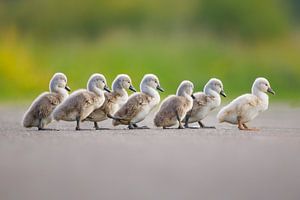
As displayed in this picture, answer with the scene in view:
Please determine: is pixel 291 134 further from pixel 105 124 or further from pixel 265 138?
pixel 105 124

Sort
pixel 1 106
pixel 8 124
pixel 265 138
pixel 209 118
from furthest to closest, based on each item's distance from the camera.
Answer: pixel 1 106 < pixel 209 118 < pixel 8 124 < pixel 265 138

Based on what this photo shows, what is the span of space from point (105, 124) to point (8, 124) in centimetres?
124

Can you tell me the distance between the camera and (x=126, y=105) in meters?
10.5

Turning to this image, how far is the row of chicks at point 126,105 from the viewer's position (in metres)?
10.2

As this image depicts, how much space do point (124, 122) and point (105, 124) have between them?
1.31m

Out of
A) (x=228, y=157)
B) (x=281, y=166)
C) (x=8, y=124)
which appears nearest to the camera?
(x=281, y=166)

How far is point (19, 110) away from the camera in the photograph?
14.8 m

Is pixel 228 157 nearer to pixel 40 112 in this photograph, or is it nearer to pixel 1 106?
pixel 40 112

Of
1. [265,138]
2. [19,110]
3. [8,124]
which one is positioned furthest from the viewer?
[19,110]

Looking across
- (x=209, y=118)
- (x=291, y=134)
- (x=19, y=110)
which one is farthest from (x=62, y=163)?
(x=19, y=110)

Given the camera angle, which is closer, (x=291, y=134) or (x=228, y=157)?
(x=228, y=157)

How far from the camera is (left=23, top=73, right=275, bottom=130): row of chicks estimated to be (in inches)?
403

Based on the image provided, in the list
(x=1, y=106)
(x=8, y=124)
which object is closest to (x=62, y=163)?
(x=8, y=124)

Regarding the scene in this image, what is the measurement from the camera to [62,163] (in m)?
7.45
